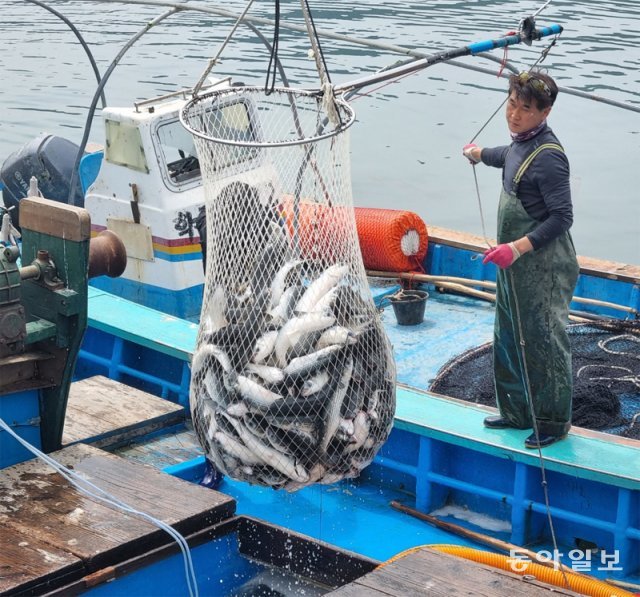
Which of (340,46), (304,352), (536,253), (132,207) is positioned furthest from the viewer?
(340,46)

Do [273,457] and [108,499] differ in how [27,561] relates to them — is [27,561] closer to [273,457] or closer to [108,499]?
[108,499]

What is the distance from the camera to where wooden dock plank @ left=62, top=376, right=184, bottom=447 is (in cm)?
564

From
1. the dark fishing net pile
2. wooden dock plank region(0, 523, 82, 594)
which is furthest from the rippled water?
wooden dock plank region(0, 523, 82, 594)

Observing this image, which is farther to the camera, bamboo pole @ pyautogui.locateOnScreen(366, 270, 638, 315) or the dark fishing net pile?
bamboo pole @ pyautogui.locateOnScreen(366, 270, 638, 315)

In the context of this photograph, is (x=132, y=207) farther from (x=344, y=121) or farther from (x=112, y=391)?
(x=344, y=121)

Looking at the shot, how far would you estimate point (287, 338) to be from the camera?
3750 millimetres

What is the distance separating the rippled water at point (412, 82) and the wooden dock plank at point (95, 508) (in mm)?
9851

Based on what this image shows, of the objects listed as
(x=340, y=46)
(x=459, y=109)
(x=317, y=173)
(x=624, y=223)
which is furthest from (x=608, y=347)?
(x=340, y=46)

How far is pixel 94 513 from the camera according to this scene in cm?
436

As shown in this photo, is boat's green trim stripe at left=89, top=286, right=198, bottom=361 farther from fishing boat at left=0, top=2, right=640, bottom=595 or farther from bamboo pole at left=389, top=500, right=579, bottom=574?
bamboo pole at left=389, top=500, right=579, bottom=574

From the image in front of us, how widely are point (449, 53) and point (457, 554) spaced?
257cm

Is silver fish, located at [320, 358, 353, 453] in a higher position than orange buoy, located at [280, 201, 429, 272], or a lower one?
higher

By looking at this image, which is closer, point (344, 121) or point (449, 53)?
point (344, 121)

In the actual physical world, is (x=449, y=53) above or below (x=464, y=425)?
above
